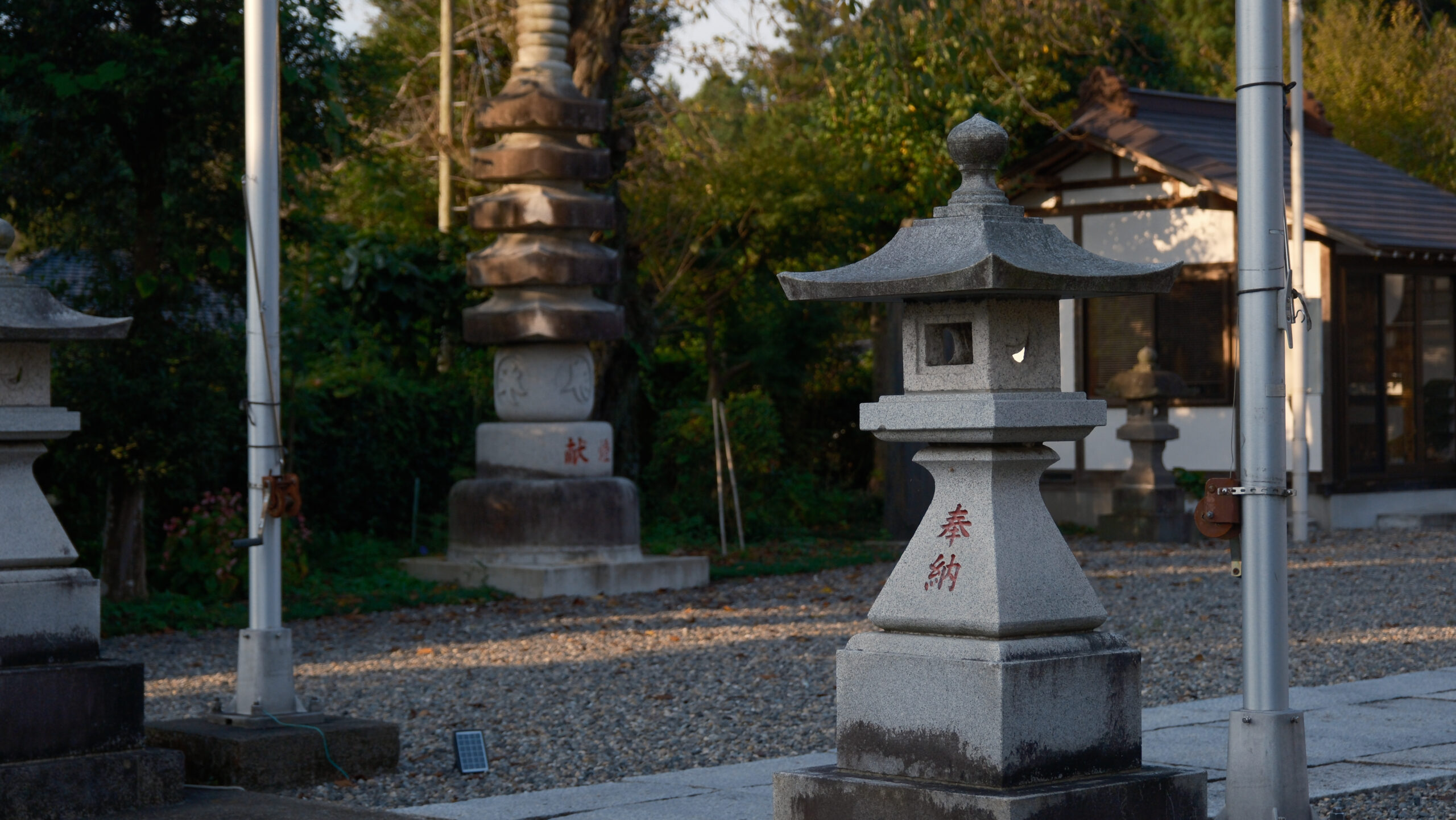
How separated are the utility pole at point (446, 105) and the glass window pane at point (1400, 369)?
36.5 ft

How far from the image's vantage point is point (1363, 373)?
59.5 ft

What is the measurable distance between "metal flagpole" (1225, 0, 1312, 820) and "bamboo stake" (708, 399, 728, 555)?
33.8 feet

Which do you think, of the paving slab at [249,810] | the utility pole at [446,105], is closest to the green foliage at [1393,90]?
the utility pole at [446,105]

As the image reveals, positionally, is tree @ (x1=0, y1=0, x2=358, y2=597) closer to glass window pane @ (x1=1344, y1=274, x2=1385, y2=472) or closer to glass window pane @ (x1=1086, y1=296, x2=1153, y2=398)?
glass window pane @ (x1=1086, y1=296, x2=1153, y2=398)

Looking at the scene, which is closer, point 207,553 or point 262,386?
point 262,386

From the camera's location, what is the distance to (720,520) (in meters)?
16.0

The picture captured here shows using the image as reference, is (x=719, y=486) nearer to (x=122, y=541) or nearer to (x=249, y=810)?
(x=122, y=541)

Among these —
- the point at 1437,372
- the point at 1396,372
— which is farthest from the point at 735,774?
the point at 1437,372

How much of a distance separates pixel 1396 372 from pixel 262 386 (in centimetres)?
1501

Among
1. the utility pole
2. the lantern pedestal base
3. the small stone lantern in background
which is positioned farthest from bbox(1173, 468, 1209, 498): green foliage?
the lantern pedestal base

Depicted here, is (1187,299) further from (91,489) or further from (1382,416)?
(91,489)

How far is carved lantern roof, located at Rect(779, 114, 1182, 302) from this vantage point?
466cm

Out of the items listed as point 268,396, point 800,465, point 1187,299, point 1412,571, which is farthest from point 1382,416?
point 268,396

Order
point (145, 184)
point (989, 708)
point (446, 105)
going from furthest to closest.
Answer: point (446, 105) → point (145, 184) → point (989, 708)
